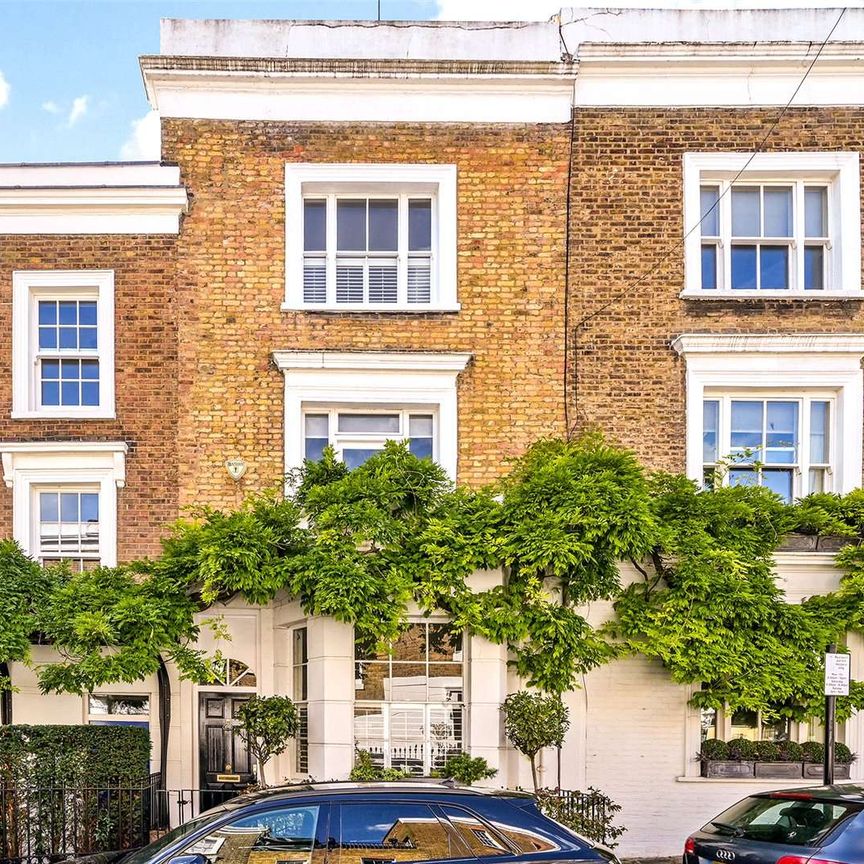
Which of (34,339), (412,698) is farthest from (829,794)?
(34,339)

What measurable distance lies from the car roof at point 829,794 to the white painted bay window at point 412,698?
16.6ft

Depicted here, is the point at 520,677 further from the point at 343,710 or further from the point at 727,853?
the point at 727,853

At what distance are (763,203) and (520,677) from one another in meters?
7.93

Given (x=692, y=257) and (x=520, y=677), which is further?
(x=692, y=257)

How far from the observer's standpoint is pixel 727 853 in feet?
27.9

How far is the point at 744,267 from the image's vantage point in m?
14.9

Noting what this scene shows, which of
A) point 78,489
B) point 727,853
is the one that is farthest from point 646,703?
point 78,489

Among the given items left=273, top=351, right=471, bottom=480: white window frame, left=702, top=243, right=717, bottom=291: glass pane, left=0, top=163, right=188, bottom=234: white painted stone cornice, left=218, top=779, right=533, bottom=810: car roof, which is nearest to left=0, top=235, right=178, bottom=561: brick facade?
left=0, top=163, right=188, bottom=234: white painted stone cornice

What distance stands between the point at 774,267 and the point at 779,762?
7.10m

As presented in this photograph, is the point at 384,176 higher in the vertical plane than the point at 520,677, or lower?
higher

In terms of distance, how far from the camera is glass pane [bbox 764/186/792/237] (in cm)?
1500

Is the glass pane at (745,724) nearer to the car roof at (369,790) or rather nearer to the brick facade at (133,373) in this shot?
the car roof at (369,790)

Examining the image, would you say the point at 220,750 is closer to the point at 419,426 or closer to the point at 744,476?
the point at 419,426

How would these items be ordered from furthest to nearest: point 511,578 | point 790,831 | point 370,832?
point 511,578
point 790,831
point 370,832
